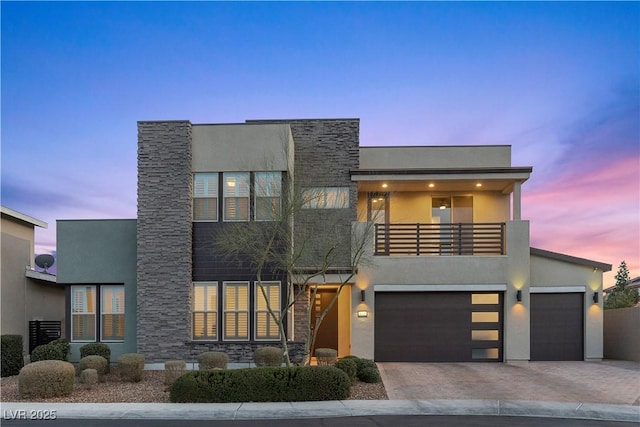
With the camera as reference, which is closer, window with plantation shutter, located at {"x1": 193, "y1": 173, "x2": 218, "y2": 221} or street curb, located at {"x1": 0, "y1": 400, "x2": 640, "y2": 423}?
street curb, located at {"x1": 0, "y1": 400, "x2": 640, "y2": 423}

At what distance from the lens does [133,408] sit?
10039 mm

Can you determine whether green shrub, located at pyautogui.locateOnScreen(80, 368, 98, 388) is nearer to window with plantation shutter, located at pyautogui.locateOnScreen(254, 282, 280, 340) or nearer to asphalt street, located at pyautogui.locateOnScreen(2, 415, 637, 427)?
asphalt street, located at pyautogui.locateOnScreen(2, 415, 637, 427)

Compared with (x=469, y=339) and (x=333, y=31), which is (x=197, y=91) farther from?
(x=469, y=339)

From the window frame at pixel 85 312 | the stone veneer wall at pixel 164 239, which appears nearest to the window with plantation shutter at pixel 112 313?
the window frame at pixel 85 312

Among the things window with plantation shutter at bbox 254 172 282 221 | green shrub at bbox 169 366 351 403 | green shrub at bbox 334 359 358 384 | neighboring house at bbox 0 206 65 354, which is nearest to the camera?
green shrub at bbox 169 366 351 403

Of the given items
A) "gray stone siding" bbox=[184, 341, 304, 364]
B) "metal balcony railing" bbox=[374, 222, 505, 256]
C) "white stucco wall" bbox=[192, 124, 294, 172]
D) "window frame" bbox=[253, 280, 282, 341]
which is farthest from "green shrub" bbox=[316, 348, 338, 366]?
"white stucco wall" bbox=[192, 124, 294, 172]

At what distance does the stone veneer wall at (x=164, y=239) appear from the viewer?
14.9 m

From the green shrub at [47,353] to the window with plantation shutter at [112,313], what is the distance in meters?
1.68

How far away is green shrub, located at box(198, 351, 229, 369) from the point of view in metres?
13.4

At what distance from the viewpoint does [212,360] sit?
13383 mm

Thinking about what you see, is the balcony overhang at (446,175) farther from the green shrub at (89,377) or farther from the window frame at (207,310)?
the green shrub at (89,377)

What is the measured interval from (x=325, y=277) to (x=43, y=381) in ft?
28.0

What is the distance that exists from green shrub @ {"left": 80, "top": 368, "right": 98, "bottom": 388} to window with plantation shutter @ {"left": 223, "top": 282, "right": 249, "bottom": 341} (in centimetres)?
407

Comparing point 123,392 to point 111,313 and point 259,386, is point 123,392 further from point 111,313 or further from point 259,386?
point 111,313
